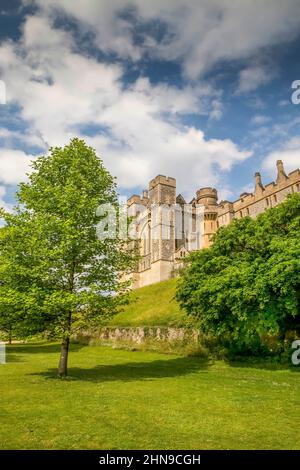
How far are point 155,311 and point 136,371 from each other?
24923mm

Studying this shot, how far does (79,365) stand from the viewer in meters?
26.5

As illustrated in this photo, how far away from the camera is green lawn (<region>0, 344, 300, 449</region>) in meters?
9.05

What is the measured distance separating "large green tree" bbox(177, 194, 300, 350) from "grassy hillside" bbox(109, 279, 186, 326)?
9.89 meters

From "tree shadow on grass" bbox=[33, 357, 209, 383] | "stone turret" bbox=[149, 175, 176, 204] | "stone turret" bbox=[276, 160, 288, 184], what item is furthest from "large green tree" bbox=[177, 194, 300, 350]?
"stone turret" bbox=[149, 175, 176, 204]

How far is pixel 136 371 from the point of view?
23.0 m

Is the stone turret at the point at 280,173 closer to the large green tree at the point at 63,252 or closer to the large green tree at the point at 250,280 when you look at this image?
the large green tree at the point at 250,280

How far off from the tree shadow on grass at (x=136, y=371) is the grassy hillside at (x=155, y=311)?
28.2 feet

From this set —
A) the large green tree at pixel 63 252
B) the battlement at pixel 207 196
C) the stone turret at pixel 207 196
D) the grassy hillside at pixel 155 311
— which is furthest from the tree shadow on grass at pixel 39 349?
the battlement at pixel 207 196

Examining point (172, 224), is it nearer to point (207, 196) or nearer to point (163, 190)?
point (163, 190)

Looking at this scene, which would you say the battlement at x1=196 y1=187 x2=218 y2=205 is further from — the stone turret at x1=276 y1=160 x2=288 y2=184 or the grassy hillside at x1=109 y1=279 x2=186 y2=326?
the grassy hillside at x1=109 y1=279 x2=186 y2=326

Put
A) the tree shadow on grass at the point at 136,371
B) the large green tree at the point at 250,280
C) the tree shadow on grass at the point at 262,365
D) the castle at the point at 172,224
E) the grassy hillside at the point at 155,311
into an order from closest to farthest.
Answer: the tree shadow on grass at the point at 136,371 < the large green tree at the point at 250,280 < the tree shadow on grass at the point at 262,365 < the grassy hillside at the point at 155,311 < the castle at the point at 172,224

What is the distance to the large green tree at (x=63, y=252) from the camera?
17.9 metres

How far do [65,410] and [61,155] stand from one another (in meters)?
14.4

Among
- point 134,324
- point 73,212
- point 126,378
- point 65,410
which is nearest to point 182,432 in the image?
point 65,410
